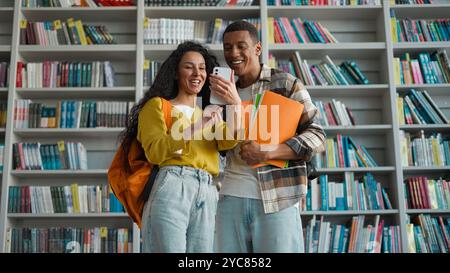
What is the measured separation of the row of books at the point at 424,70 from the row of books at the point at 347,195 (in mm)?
797

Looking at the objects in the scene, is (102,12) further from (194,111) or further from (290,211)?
(290,211)

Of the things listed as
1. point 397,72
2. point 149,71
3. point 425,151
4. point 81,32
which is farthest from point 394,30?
point 81,32

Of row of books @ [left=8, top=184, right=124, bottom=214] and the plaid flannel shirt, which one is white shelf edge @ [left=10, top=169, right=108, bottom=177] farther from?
the plaid flannel shirt

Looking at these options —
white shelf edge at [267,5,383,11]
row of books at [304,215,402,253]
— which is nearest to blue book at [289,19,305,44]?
white shelf edge at [267,5,383,11]

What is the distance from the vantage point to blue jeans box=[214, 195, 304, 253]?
1.43 m

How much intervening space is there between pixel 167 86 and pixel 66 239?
2318 mm

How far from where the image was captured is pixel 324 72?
3844 mm

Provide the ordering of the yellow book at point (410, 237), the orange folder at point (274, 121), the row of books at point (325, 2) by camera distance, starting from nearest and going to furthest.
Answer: the orange folder at point (274, 121), the yellow book at point (410, 237), the row of books at point (325, 2)

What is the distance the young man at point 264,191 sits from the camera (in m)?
1.45

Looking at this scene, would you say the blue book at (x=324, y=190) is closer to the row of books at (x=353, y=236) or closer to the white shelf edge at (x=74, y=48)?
the row of books at (x=353, y=236)

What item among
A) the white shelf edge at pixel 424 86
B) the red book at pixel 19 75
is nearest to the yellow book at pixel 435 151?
the white shelf edge at pixel 424 86

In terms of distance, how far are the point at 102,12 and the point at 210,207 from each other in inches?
111

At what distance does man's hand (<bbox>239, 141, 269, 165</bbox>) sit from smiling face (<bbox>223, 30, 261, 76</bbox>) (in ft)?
0.91
